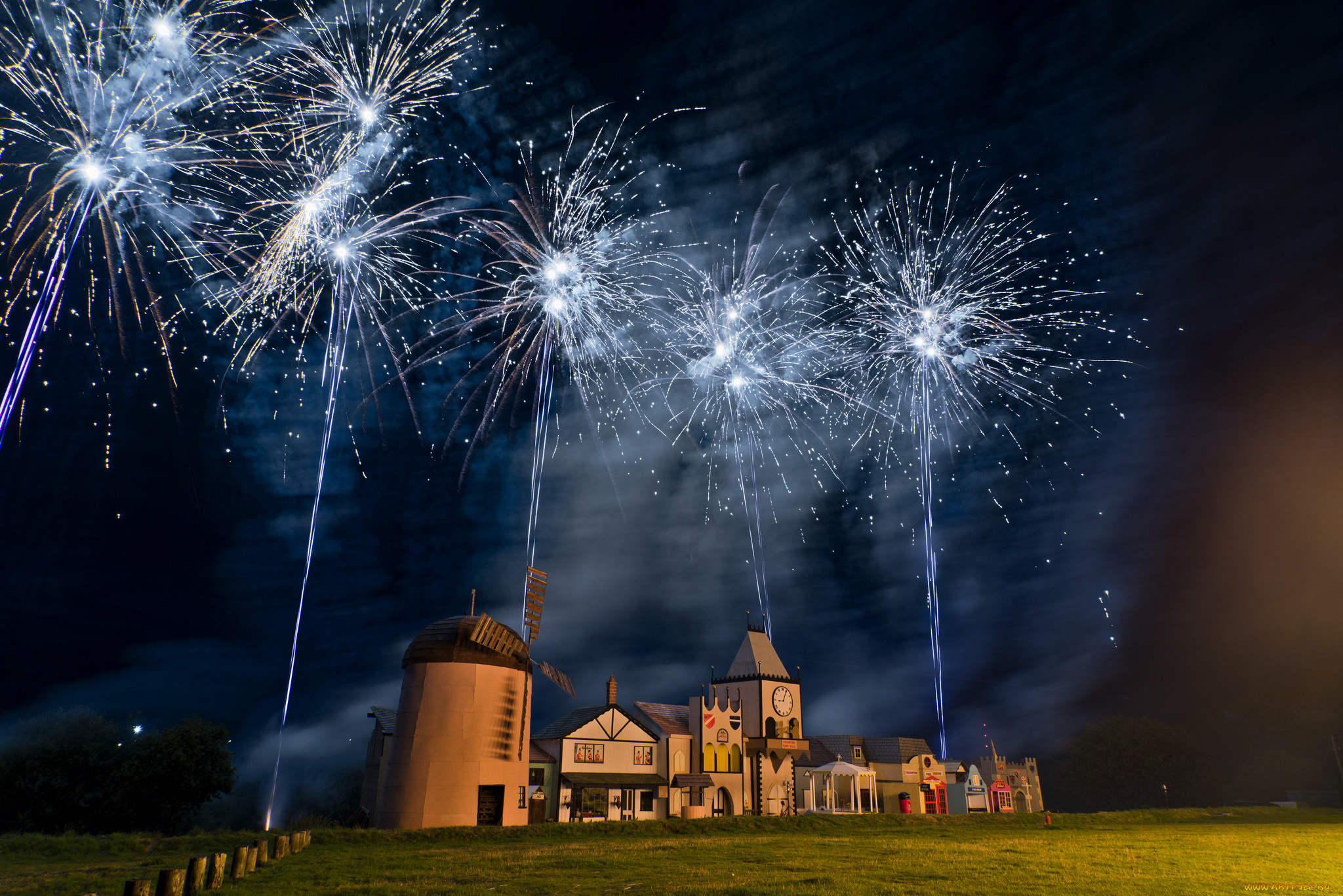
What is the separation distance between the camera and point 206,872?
585 inches

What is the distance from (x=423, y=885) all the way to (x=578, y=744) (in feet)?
107

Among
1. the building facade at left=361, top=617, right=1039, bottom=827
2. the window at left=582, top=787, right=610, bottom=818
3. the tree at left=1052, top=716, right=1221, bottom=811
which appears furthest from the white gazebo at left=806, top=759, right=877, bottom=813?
the tree at left=1052, top=716, right=1221, bottom=811

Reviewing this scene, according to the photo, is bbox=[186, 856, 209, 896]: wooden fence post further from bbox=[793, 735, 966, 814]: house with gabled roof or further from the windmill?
bbox=[793, 735, 966, 814]: house with gabled roof

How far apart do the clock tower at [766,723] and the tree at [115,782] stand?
33.8m

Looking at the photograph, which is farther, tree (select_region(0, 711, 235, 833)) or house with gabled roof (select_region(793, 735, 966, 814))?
house with gabled roof (select_region(793, 735, 966, 814))

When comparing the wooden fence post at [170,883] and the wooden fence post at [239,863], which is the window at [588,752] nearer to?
the wooden fence post at [239,863]

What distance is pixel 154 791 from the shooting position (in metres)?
41.8

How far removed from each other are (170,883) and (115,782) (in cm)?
4051

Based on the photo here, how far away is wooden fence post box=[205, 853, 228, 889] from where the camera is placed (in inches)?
600

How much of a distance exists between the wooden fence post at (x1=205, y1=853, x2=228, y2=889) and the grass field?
40cm

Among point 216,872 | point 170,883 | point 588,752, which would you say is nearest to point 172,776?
point 588,752

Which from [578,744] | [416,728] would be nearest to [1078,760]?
[578,744]

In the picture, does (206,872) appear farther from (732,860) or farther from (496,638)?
(496,638)

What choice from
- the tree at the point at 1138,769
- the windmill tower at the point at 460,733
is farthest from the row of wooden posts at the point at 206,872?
the tree at the point at 1138,769
